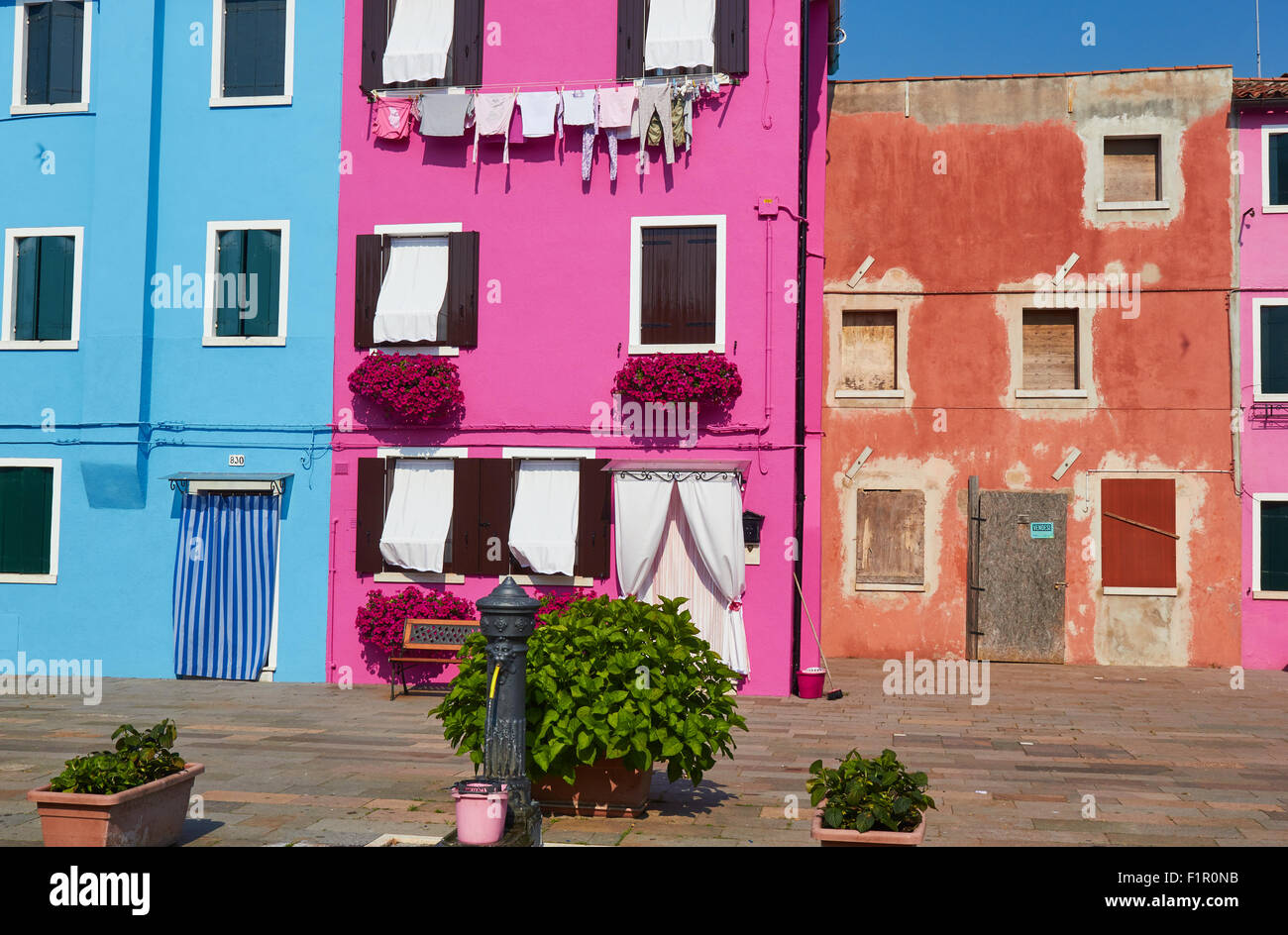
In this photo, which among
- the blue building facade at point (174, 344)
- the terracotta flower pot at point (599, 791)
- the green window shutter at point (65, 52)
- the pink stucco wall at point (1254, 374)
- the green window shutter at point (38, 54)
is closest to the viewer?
the terracotta flower pot at point (599, 791)

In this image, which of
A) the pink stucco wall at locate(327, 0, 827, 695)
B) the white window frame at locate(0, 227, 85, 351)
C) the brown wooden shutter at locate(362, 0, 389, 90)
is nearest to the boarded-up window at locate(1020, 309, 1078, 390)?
the pink stucco wall at locate(327, 0, 827, 695)

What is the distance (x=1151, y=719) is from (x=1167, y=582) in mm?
5946

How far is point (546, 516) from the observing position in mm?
16453

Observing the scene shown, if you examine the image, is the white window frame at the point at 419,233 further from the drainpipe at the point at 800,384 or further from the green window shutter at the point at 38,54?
the green window shutter at the point at 38,54

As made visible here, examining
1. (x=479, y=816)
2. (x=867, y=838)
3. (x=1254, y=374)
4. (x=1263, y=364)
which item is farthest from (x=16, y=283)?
(x=1263, y=364)

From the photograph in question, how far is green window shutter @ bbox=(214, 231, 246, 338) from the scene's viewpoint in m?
17.5

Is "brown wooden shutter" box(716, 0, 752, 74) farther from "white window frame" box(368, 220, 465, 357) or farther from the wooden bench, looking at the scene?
the wooden bench

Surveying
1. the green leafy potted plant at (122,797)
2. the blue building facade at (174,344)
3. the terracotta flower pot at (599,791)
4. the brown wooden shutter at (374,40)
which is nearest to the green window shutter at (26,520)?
the blue building facade at (174,344)

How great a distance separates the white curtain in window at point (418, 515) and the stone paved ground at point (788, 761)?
1.82m

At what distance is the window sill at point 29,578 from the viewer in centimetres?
1750

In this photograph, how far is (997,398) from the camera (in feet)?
66.8

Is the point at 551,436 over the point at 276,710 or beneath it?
over
